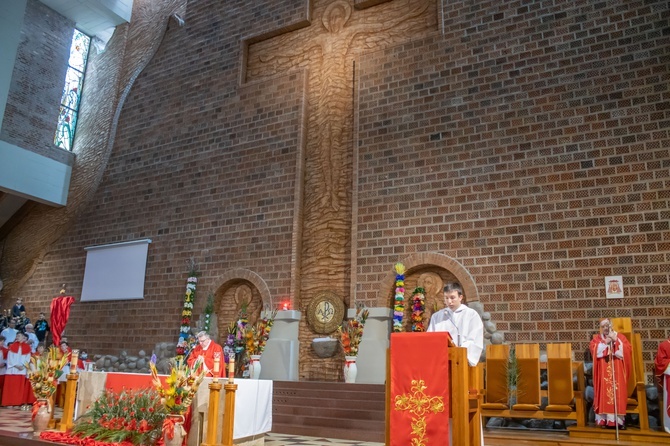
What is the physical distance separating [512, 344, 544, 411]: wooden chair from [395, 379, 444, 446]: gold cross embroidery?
12.7 ft

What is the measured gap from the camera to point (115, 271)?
44.5 ft

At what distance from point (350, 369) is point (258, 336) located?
75.3 inches

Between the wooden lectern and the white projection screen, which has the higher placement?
the white projection screen

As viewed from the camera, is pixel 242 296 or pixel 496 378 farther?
pixel 242 296

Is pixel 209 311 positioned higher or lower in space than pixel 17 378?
higher

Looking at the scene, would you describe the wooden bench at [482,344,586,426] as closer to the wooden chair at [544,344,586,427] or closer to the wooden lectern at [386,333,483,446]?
the wooden chair at [544,344,586,427]

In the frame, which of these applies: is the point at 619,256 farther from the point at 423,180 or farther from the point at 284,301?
the point at 284,301

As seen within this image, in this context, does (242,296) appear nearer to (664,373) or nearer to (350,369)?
(350,369)

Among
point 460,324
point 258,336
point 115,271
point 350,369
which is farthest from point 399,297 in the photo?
point 115,271

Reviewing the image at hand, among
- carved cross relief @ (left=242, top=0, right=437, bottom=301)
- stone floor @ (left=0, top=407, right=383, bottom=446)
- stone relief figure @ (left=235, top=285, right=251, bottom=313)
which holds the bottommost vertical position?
stone floor @ (left=0, top=407, right=383, bottom=446)

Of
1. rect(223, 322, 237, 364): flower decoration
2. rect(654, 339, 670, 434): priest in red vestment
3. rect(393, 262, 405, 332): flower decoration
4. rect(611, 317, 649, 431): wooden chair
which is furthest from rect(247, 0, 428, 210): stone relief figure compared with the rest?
rect(654, 339, 670, 434): priest in red vestment

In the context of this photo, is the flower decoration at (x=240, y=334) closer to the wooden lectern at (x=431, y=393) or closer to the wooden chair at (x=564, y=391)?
the wooden chair at (x=564, y=391)

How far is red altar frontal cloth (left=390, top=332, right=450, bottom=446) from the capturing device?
4219 millimetres

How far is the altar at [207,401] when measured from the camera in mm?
5789
